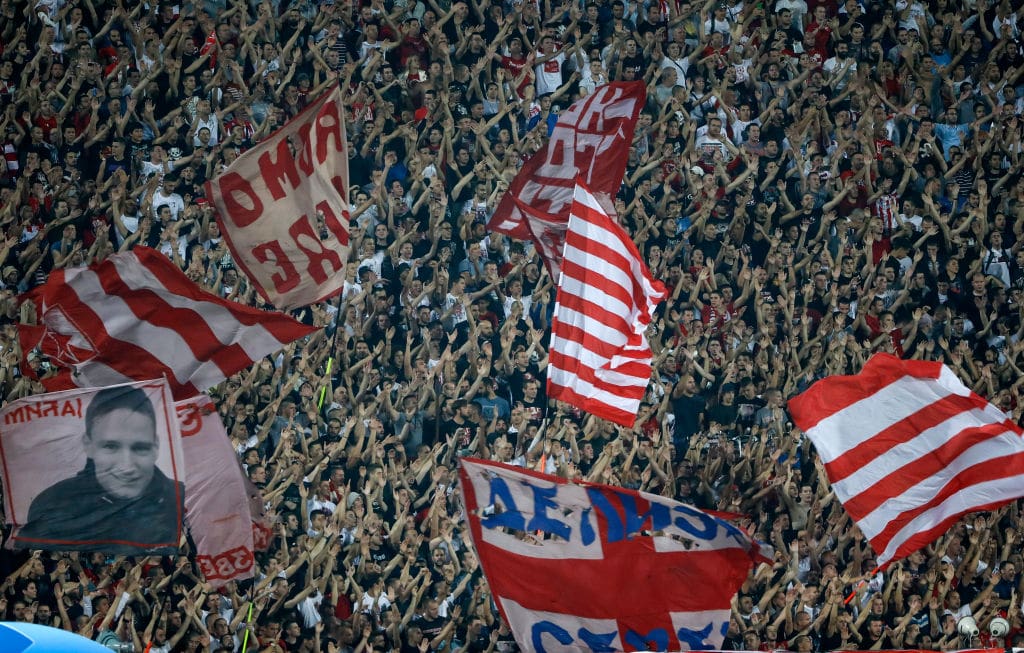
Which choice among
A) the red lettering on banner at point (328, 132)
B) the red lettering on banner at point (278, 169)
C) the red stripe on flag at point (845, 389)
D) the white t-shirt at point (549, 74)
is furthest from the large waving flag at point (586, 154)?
the white t-shirt at point (549, 74)

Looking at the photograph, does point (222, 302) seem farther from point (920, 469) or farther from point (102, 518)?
point (920, 469)

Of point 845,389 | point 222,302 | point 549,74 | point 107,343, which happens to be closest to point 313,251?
point 222,302

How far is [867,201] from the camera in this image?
15.7 m

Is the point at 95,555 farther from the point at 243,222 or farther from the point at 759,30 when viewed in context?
the point at 759,30

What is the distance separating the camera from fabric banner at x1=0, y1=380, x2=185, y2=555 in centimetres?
959

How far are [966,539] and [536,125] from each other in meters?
5.53

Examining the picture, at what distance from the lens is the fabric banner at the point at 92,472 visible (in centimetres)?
959

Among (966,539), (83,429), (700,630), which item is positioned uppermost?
(83,429)

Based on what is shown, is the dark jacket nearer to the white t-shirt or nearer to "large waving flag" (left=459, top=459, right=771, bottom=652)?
"large waving flag" (left=459, top=459, right=771, bottom=652)

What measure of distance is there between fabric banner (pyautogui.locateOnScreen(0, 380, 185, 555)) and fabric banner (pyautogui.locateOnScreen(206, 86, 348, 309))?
221 centimetres

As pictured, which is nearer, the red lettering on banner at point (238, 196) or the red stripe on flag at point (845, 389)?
the red stripe on flag at point (845, 389)

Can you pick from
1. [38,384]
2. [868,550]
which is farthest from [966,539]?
[38,384]

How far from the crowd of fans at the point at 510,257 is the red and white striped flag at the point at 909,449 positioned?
3339 millimetres

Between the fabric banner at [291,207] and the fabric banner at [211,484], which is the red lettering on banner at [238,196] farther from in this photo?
the fabric banner at [211,484]
